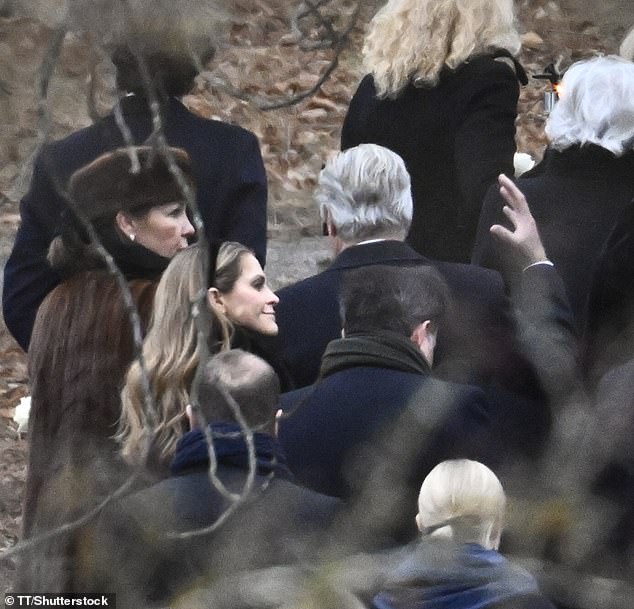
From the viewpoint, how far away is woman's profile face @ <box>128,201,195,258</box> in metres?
4.09

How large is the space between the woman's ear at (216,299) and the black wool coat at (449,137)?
0.85 meters

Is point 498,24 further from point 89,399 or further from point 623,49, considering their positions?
point 89,399

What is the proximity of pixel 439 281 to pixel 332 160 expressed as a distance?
1.80 ft

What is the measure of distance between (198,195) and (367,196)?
44 centimetres

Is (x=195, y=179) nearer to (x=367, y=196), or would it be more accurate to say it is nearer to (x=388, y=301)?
(x=367, y=196)

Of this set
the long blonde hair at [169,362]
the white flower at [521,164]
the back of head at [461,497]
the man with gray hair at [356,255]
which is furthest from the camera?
the white flower at [521,164]

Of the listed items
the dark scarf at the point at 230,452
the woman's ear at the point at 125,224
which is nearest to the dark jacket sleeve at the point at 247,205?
the woman's ear at the point at 125,224

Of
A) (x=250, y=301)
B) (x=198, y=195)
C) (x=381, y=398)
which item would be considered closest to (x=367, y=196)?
(x=250, y=301)

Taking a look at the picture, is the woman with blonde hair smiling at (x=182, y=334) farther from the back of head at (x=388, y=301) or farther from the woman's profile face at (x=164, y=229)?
the back of head at (x=388, y=301)

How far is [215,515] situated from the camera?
328 cm

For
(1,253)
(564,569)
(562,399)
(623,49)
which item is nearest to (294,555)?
(564,569)

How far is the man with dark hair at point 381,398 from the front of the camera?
355 cm

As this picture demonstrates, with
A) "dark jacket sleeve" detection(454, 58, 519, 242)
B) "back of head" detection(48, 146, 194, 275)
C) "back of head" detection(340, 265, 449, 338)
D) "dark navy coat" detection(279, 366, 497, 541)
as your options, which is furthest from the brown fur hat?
"dark jacket sleeve" detection(454, 58, 519, 242)

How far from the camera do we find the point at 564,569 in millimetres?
2492
